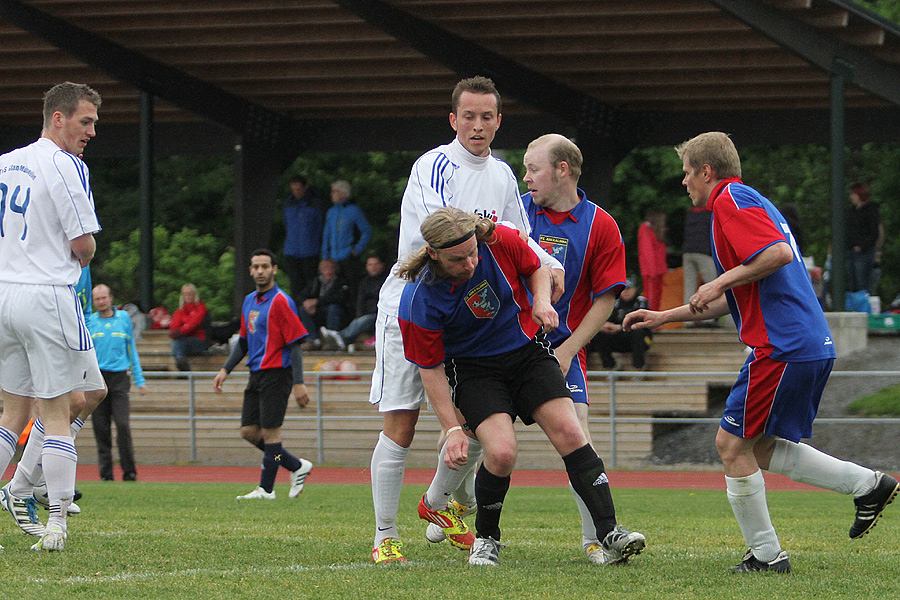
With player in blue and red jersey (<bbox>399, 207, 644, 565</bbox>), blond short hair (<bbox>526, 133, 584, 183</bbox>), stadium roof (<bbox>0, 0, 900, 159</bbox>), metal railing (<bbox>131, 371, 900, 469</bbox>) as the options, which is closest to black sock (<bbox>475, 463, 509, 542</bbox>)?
player in blue and red jersey (<bbox>399, 207, 644, 565</bbox>)

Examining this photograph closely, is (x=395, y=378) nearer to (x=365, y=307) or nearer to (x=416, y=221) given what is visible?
→ (x=416, y=221)

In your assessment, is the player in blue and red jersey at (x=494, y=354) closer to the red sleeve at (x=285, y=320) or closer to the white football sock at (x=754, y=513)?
the white football sock at (x=754, y=513)

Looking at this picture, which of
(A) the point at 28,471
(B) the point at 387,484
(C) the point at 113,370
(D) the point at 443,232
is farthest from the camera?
(C) the point at 113,370

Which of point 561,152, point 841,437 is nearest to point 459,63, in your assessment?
point 841,437

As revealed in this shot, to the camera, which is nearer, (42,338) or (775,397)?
(775,397)

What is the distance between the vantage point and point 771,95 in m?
19.1

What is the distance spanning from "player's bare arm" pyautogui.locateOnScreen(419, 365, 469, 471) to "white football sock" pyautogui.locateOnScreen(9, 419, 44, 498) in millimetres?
2329

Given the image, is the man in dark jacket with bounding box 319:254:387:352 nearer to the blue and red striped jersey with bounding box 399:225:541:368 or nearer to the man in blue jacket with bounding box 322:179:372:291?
the man in blue jacket with bounding box 322:179:372:291

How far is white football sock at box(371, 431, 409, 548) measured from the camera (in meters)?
5.70

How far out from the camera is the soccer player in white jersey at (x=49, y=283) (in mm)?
5781

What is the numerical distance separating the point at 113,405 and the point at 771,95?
1169 cm

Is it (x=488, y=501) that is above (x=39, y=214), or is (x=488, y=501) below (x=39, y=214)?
below

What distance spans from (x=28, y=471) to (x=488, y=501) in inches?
104

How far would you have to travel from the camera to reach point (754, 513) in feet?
17.4
